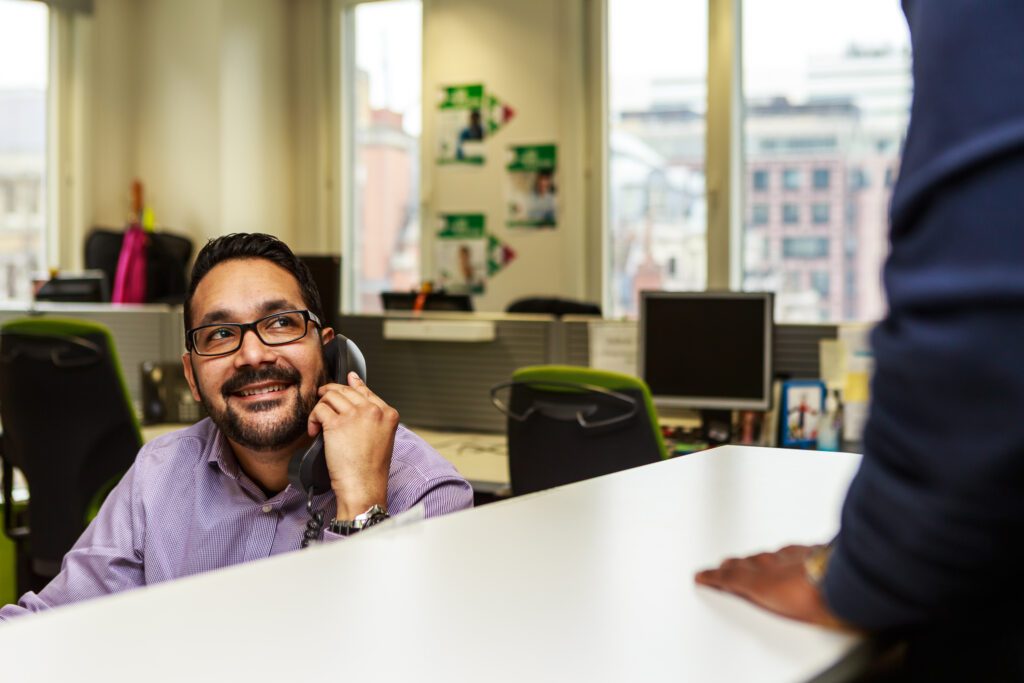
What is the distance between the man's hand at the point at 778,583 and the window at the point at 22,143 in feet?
21.9

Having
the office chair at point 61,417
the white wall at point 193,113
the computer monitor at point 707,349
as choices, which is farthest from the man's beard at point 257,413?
the white wall at point 193,113

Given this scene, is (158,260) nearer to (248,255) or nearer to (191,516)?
(248,255)

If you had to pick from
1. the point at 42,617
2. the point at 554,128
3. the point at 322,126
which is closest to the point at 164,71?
the point at 322,126

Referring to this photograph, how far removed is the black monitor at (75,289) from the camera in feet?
13.8

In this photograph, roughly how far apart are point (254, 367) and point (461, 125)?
5023 millimetres

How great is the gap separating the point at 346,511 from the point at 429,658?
0.86 m

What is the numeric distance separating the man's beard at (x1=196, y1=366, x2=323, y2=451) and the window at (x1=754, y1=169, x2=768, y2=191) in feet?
15.0

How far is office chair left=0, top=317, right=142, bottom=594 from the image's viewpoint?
9.70ft

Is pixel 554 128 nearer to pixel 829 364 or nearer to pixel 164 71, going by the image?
pixel 164 71

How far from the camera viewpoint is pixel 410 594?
65 cm

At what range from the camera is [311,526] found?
1.43 m

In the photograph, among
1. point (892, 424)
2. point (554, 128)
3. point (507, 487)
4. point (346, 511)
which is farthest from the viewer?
point (554, 128)

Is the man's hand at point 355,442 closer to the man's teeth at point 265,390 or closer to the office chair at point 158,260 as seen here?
the man's teeth at point 265,390

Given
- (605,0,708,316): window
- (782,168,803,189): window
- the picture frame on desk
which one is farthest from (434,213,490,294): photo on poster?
the picture frame on desk
